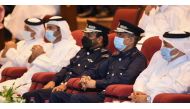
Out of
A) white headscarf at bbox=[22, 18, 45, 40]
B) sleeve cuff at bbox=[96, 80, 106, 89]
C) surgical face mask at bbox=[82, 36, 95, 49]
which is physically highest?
surgical face mask at bbox=[82, 36, 95, 49]

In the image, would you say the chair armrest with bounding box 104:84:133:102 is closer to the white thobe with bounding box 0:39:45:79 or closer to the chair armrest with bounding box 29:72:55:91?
the chair armrest with bounding box 29:72:55:91

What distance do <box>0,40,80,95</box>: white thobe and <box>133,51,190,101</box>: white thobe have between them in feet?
3.96

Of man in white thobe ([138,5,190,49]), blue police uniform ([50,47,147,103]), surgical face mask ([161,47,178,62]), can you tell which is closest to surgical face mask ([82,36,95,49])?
blue police uniform ([50,47,147,103])

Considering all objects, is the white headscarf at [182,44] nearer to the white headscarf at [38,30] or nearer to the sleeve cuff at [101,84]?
the sleeve cuff at [101,84]

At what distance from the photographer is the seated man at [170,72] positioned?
4.35 m

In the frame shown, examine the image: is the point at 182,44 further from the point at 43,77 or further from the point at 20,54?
the point at 20,54

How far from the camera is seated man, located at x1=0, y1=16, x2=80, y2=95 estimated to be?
575 centimetres

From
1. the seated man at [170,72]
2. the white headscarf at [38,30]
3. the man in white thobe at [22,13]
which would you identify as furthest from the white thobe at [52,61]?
the man in white thobe at [22,13]

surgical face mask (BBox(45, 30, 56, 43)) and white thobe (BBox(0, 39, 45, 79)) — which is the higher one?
surgical face mask (BBox(45, 30, 56, 43))

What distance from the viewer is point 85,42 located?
536 cm

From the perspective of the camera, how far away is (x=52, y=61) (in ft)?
19.1

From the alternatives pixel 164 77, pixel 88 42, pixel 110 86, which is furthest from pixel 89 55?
pixel 164 77

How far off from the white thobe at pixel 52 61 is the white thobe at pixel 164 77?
1.21 m

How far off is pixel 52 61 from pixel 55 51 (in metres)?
0.11
